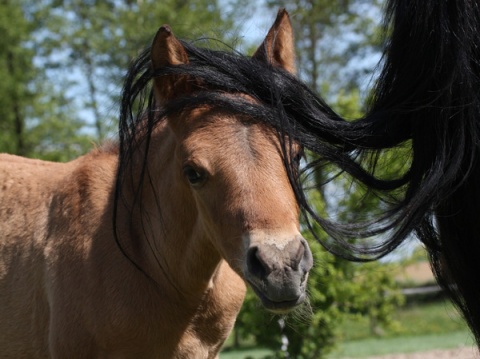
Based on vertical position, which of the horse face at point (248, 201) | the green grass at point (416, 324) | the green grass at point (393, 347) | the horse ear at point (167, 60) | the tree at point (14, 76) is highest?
the tree at point (14, 76)

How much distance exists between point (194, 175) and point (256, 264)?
0.67m

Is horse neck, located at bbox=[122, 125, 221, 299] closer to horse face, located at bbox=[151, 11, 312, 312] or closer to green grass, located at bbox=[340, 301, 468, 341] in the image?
horse face, located at bbox=[151, 11, 312, 312]

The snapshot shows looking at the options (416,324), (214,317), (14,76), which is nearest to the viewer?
(214,317)

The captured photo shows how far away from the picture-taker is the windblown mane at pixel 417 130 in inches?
106

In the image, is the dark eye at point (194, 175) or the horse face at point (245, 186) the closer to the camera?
the horse face at point (245, 186)

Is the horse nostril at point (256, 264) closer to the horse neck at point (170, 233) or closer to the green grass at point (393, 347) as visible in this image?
the horse neck at point (170, 233)

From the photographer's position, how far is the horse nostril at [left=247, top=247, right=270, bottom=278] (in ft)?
9.60

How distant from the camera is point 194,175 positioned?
348 cm

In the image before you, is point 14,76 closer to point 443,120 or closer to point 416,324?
point 416,324

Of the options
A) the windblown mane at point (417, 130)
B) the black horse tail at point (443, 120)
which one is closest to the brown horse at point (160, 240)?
the windblown mane at point (417, 130)

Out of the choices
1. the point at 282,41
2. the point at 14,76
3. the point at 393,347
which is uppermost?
the point at 14,76

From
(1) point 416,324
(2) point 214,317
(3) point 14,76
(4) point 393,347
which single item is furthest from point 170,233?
(1) point 416,324

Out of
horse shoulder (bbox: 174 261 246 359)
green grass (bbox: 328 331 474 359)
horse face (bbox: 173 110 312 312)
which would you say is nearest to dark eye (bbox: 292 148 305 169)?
horse face (bbox: 173 110 312 312)

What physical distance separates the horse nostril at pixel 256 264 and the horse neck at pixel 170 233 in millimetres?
739
